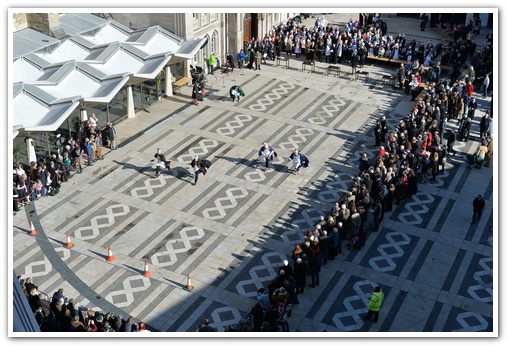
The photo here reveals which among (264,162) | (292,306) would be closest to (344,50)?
(264,162)

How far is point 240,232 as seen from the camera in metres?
31.2

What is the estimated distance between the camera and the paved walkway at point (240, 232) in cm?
2712

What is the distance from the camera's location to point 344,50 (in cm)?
4906

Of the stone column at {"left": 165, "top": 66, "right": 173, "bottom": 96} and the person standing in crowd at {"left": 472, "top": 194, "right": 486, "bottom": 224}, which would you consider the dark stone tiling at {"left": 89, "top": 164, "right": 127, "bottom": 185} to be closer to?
the stone column at {"left": 165, "top": 66, "right": 173, "bottom": 96}

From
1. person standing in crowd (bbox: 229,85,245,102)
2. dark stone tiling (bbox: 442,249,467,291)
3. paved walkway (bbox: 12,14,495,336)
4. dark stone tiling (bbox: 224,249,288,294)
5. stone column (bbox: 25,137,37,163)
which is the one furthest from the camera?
person standing in crowd (bbox: 229,85,245,102)

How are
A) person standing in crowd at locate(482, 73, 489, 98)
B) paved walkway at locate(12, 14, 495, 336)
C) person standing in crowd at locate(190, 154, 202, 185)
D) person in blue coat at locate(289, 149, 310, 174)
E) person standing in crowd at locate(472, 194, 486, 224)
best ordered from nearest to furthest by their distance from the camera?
paved walkway at locate(12, 14, 495, 336), person standing in crowd at locate(472, 194, 486, 224), person standing in crowd at locate(190, 154, 202, 185), person in blue coat at locate(289, 149, 310, 174), person standing in crowd at locate(482, 73, 489, 98)

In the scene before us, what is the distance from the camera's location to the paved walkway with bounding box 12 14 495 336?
2712 cm

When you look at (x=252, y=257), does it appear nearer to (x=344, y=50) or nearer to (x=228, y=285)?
(x=228, y=285)

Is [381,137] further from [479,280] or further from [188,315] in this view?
[188,315]

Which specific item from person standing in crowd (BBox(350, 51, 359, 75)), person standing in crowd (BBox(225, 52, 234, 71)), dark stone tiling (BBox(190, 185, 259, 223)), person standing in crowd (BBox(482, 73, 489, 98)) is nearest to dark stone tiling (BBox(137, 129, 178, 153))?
dark stone tiling (BBox(190, 185, 259, 223))

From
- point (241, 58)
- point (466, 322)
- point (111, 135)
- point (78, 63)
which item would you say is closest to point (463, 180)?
point (466, 322)

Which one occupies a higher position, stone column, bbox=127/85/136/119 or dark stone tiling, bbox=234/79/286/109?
stone column, bbox=127/85/136/119

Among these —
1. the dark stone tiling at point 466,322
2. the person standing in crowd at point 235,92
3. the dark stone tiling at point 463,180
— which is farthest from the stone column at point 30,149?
the dark stone tiling at point 466,322

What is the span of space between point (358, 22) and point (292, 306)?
32427 millimetres
